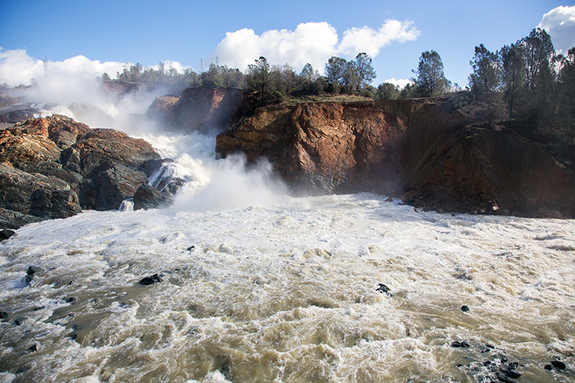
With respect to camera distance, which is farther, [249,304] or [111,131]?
[111,131]

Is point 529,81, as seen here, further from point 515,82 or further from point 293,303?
point 293,303

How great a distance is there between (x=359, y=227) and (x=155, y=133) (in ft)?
110

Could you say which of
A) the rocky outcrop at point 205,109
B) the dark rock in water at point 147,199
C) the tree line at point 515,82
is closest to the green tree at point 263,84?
the tree line at point 515,82

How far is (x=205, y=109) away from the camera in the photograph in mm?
32562

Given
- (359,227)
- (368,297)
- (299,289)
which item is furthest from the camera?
(359,227)

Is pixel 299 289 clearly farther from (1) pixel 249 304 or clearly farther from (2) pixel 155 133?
(2) pixel 155 133

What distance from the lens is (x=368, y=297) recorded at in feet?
20.5

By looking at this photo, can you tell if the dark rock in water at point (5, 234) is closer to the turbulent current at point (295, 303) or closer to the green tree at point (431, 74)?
the turbulent current at point (295, 303)

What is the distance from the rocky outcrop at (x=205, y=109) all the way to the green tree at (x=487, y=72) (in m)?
23.5

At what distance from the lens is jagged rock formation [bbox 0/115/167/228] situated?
48.9 ft

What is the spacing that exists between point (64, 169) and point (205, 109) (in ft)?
56.9

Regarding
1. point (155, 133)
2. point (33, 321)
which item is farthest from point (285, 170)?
point (155, 133)

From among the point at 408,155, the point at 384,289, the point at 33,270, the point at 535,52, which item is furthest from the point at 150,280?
the point at 535,52

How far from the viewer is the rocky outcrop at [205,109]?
31766mm
